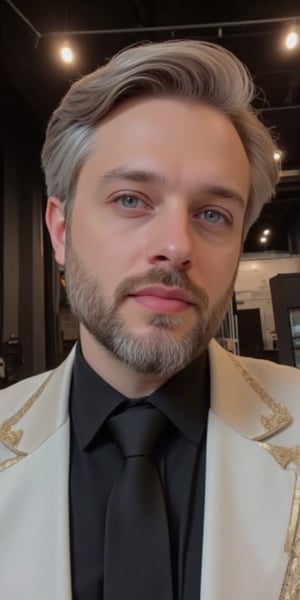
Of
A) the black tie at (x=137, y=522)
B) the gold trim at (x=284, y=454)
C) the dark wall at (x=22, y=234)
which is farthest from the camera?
the dark wall at (x=22, y=234)

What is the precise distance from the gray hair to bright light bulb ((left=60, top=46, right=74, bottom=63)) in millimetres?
1896

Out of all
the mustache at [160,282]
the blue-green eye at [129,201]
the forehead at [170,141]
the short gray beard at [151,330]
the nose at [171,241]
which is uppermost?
the forehead at [170,141]

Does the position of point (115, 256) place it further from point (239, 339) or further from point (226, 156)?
point (239, 339)

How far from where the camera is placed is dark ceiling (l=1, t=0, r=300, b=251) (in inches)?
96.1

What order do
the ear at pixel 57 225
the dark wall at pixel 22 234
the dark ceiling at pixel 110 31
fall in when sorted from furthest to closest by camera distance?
the dark wall at pixel 22 234, the dark ceiling at pixel 110 31, the ear at pixel 57 225

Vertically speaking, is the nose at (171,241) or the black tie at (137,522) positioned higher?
the nose at (171,241)

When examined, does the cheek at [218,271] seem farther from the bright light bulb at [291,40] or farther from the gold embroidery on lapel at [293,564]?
the bright light bulb at [291,40]

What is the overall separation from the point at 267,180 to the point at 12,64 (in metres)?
2.26

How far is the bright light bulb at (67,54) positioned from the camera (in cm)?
247

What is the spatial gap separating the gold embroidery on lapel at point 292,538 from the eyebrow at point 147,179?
A: 0.37m

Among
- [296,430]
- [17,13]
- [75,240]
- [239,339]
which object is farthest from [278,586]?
[239,339]

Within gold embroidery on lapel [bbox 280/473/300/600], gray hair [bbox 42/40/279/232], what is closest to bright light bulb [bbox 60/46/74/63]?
gray hair [bbox 42/40/279/232]

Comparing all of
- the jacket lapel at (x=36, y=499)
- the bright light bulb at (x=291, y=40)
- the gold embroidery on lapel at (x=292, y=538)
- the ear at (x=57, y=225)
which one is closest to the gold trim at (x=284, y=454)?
the gold embroidery on lapel at (x=292, y=538)

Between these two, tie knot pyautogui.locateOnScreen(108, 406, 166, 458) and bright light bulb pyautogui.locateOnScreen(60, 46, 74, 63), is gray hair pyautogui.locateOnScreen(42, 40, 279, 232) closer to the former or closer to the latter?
tie knot pyautogui.locateOnScreen(108, 406, 166, 458)
